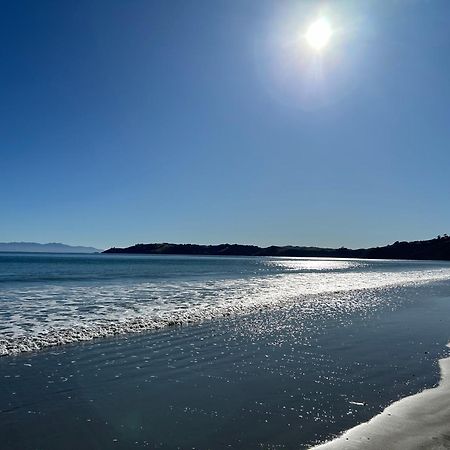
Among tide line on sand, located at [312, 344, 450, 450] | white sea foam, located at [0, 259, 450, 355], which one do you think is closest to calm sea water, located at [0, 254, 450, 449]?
white sea foam, located at [0, 259, 450, 355]

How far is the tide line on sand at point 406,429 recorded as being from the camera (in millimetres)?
6711

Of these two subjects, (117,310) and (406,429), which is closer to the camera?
(406,429)

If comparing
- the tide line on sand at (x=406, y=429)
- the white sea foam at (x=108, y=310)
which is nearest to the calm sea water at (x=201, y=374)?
the white sea foam at (x=108, y=310)

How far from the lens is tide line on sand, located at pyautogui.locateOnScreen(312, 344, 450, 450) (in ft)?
22.0

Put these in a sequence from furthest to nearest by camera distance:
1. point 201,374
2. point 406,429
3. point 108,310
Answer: point 108,310 < point 201,374 < point 406,429

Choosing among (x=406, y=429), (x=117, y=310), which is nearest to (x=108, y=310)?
(x=117, y=310)

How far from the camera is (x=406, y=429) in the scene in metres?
7.35

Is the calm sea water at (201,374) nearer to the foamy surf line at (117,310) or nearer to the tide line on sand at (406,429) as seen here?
the foamy surf line at (117,310)

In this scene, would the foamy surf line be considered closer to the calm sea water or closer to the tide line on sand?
the calm sea water

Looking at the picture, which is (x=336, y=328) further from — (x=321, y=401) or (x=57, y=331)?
(x=57, y=331)

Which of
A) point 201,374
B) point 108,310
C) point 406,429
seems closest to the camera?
point 406,429

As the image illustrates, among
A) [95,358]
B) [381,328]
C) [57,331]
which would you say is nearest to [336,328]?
[381,328]

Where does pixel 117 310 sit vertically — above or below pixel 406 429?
above

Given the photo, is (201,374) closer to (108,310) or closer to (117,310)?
(117,310)
